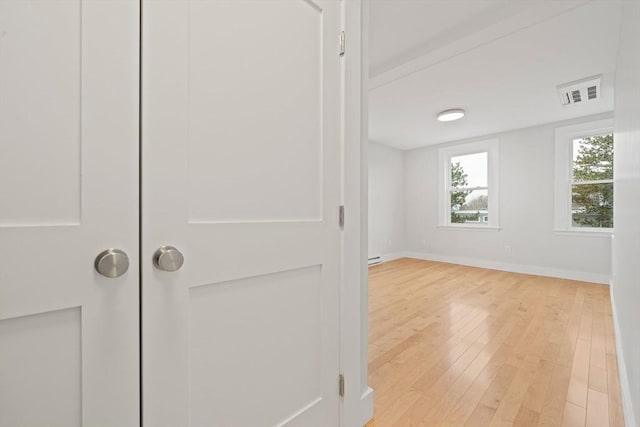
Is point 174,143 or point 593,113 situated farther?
point 593,113

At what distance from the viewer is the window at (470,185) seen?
17.4 feet

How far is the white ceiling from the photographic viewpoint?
209 centimetres

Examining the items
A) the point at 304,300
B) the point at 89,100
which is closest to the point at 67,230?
the point at 89,100

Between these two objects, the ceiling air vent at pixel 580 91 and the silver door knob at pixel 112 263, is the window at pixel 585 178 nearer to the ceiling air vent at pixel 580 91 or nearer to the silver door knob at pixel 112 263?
the ceiling air vent at pixel 580 91

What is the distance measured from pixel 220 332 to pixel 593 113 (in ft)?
18.6

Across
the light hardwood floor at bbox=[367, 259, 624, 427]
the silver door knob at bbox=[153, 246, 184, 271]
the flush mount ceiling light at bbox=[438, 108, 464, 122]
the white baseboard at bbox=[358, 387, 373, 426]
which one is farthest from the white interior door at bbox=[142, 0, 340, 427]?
the flush mount ceiling light at bbox=[438, 108, 464, 122]

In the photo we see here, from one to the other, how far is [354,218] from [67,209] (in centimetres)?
101

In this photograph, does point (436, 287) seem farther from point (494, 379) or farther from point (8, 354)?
point (8, 354)

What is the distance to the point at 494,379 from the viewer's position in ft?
5.81

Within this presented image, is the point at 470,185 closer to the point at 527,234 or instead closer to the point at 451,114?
the point at 527,234

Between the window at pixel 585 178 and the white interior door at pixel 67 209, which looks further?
the window at pixel 585 178

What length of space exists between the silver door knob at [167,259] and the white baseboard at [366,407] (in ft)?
3.75

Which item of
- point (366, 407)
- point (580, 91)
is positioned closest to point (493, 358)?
point (366, 407)

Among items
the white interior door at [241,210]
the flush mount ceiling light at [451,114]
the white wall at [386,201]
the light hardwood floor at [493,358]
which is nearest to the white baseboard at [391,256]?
the white wall at [386,201]
